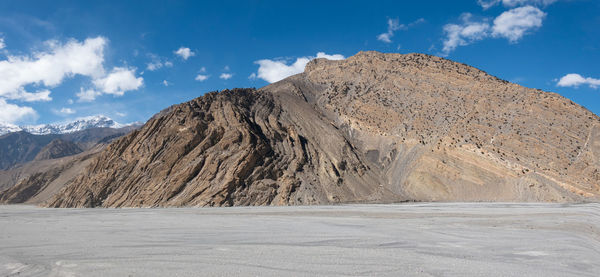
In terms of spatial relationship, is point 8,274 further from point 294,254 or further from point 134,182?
point 134,182

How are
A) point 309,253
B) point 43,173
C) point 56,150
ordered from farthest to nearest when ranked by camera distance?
point 56,150, point 43,173, point 309,253

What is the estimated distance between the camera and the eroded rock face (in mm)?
36406

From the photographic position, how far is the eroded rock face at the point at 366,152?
36406 millimetres

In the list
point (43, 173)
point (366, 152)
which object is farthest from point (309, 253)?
point (43, 173)

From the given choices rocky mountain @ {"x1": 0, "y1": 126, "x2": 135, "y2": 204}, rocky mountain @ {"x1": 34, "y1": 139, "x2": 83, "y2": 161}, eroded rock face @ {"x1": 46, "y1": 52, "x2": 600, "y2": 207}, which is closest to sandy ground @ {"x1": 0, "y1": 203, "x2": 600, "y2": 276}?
eroded rock face @ {"x1": 46, "y1": 52, "x2": 600, "y2": 207}

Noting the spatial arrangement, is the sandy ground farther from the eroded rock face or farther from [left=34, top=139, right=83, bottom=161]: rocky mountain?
[left=34, top=139, right=83, bottom=161]: rocky mountain

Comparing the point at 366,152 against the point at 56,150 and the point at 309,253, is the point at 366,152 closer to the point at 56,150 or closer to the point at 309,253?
the point at 309,253

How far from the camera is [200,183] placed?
37.2 meters

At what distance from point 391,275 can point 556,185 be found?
35.9m

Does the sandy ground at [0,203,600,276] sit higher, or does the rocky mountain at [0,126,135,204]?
the rocky mountain at [0,126,135,204]

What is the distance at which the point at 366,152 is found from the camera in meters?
48.2

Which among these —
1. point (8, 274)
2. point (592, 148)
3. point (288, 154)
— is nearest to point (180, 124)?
point (288, 154)

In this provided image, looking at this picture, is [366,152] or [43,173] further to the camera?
[43,173]

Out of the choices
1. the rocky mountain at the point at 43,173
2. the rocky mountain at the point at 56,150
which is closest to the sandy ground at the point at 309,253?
the rocky mountain at the point at 43,173
